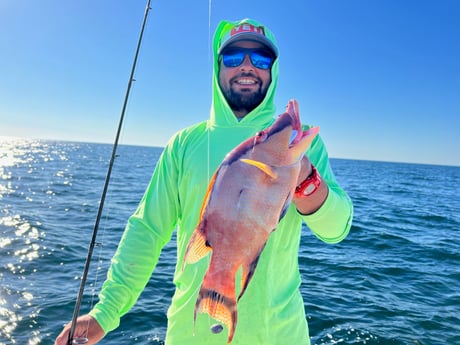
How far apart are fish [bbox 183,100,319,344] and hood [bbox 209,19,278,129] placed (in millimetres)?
842

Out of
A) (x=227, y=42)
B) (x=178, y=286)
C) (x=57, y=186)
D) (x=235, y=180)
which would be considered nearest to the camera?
(x=235, y=180)

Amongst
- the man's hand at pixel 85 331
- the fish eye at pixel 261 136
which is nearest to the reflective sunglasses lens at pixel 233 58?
the fish eye at pixel 261 136

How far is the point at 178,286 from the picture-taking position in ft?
7.78

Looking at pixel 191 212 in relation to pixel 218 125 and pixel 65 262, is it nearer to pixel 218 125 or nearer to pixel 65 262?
pixel 218 125

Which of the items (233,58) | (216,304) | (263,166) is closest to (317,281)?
(233,58)

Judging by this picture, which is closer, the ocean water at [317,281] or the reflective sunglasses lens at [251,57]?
the reflective sunglasses lens at [251,57]

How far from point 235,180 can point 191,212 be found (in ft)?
2.49

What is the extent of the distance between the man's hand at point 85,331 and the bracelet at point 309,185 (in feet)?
4.90

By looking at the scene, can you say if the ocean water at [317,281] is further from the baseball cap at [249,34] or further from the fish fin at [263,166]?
the fish fin at [263,166]

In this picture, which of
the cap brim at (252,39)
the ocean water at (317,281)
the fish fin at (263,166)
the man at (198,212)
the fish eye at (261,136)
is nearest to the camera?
the fish fin at (263,166)

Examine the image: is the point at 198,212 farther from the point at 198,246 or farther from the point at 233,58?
the point at 233,58

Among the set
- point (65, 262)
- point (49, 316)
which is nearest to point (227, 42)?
point (49, 316)

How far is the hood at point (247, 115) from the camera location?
2576mm

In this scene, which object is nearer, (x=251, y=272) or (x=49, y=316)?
(x=251, y=272)
